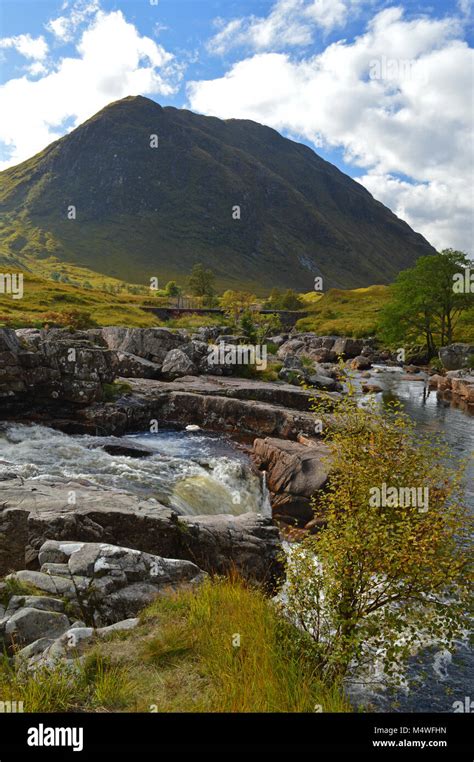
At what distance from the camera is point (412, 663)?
35.7 feet

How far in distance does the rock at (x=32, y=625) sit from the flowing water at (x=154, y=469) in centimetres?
788

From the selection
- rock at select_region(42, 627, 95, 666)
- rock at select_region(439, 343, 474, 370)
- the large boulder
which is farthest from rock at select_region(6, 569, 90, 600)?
rock at select_region(439, 343, 474, 370)

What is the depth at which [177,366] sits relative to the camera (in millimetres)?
38750

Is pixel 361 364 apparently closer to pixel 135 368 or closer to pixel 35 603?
pixel 135 368

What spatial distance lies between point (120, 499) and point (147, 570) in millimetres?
4446

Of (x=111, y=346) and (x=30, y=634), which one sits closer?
(x=30, y=634)

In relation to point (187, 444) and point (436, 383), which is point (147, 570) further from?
point (436, 383)

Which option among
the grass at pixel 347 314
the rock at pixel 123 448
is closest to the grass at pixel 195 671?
the rock at pixel 123 448

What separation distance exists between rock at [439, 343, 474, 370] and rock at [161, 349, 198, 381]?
126ft

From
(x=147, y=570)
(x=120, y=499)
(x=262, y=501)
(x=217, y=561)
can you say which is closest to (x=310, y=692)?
(x=147, y=570)

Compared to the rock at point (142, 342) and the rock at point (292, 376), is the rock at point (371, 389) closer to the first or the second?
the rock at point (292, 376)

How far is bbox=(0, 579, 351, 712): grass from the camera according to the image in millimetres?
6555

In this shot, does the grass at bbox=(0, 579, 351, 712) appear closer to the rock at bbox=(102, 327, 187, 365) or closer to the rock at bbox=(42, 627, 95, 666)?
the rock at bbox=(42, 627, 95, 666)

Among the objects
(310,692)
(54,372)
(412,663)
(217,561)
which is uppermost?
(54,372)
